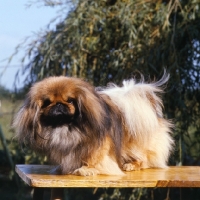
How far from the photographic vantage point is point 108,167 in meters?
3.30

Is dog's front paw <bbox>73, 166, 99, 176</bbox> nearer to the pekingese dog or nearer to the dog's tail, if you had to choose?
the pekingese dog

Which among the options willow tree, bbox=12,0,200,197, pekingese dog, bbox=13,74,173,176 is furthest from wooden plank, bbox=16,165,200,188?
willow tree, bbox=12,0,200,197

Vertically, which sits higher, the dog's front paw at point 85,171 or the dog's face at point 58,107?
the dog's face at point 58,107

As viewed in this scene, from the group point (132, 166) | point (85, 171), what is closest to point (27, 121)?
point (85, 171)

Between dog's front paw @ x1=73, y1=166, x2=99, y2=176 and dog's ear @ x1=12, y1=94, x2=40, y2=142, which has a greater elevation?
dog's ear @ x1=12, y1=94, x2=40, y2=142

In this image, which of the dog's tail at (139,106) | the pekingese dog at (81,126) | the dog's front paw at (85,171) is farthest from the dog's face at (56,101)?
the dog's tail at (139,106)

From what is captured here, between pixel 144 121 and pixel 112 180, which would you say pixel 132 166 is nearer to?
pixel 144 121

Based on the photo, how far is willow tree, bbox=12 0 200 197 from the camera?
4734mm

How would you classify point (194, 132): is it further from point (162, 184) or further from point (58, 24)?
point (162, 184)

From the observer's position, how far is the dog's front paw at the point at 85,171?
127 inches

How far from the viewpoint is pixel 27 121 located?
325 cm

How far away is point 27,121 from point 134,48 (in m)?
1.75

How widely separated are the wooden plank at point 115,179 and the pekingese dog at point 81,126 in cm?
10

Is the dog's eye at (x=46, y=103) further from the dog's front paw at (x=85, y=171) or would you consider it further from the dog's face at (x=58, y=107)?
the dog's front paw at (x=85, y=171)
